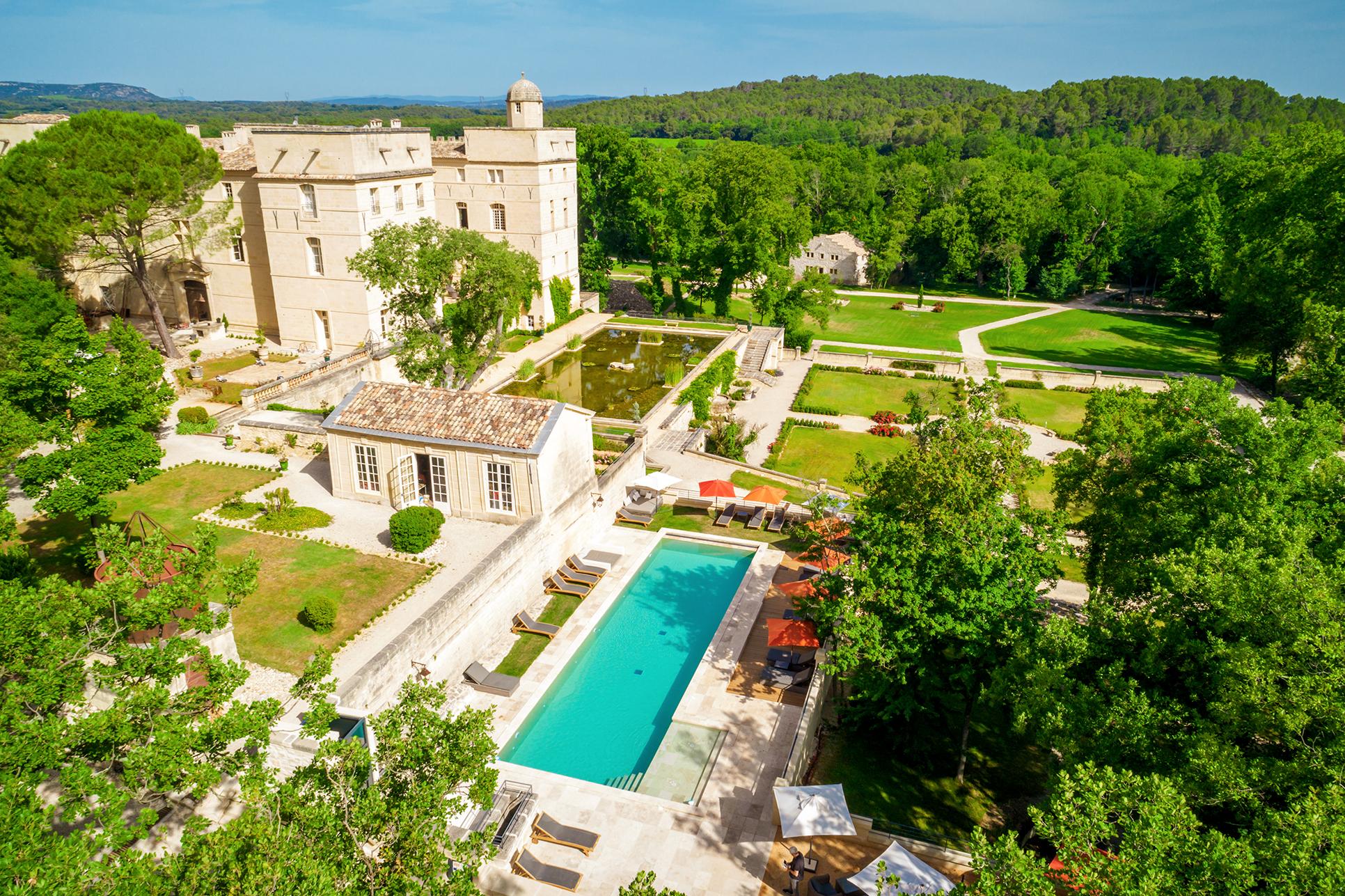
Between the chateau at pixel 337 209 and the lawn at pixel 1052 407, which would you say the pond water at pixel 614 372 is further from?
the lawn at pixel 1052 407

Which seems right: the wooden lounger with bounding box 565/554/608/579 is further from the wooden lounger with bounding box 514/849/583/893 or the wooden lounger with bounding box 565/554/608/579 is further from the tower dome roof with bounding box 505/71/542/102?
the tower dome roof with bounding box 505/71/542/102

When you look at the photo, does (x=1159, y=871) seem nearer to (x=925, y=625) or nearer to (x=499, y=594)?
(x=925, y=625)

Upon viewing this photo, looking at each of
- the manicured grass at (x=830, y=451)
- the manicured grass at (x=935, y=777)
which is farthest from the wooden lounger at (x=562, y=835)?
the manicured grass at (x=830, y=451)

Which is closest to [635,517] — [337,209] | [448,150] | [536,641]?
[536,641]

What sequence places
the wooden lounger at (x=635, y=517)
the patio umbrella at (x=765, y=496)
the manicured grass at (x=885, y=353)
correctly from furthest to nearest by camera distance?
the manicured grass at (x=885, y=353), the patio umbrella at (x=765, y=496), the wooden lounger at (x=635, y=517)

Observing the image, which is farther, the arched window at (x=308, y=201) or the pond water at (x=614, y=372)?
the pond water at (x=614, y=372)

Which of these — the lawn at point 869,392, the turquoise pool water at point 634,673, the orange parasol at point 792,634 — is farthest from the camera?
the lawn at point 869,392

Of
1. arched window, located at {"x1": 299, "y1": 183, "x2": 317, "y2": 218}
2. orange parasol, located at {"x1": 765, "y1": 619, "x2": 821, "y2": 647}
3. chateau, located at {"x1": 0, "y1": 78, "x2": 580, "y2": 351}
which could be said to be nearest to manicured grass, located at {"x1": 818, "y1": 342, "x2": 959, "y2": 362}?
chateau, located at {"x1": 0, "y1": 78, "x2": 580, "y2": 351}
